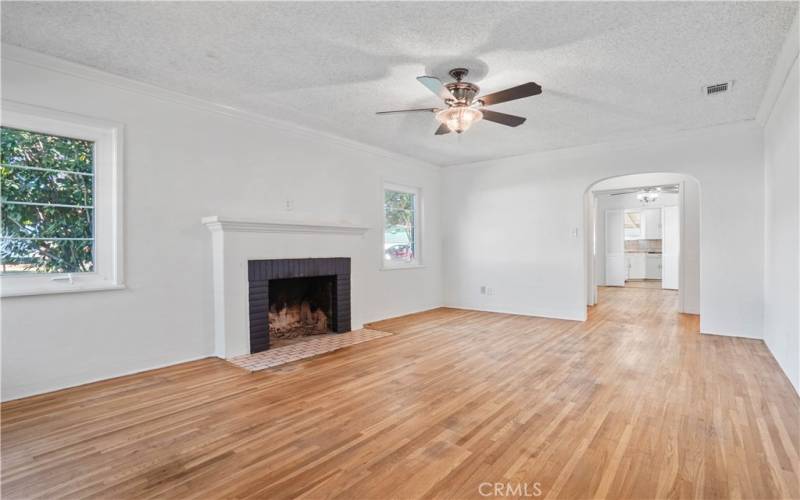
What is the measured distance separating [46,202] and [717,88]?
5.89 meters

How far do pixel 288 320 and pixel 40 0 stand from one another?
12.1 ft

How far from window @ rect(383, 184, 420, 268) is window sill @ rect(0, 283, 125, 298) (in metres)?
3.60

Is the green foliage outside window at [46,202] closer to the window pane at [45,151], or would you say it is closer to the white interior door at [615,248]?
the window pane at [45,151]

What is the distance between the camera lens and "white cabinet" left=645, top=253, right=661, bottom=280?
38.4 ft

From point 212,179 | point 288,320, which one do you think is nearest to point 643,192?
point 288,320

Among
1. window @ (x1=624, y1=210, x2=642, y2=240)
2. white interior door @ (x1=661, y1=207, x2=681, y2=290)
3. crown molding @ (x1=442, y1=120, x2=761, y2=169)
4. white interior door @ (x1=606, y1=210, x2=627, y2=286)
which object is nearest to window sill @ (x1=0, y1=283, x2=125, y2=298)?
crown molding @ (x1=442, y1=120, x2=761, y2=169)

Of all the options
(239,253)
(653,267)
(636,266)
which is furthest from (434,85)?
(653,267)

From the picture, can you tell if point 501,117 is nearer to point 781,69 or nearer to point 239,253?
point 781,69

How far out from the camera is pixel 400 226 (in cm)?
660

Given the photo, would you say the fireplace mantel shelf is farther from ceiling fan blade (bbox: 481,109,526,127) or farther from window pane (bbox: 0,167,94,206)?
ceiling fan blade (bbox: 481,109,526,127)

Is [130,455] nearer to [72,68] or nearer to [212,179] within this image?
[212,179]

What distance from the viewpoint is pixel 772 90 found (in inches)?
141

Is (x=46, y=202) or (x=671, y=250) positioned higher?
(x=46, y=202)

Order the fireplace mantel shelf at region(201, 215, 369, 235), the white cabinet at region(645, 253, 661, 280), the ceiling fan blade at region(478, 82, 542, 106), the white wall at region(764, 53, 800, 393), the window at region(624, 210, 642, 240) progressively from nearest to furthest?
the ceiling fan blade at region(478, 82, 542, 106) < the white wall at region(764, 53, 800, 393) < the fireplace mantel shelf at region(201, 215, 369, 235) < the white cabinet at region(645, 253, 661, 280) < the window at region(624, 210, 642, 240)
